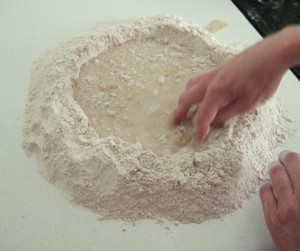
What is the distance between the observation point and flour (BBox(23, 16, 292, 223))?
0.70m

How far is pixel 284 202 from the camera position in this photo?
26.4 inches

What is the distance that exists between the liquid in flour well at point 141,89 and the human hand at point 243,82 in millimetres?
109

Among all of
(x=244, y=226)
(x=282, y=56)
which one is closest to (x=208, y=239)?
(x=244, y=226)

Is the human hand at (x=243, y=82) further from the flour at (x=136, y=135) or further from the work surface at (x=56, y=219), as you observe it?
the work surface at (x=56, y=219)

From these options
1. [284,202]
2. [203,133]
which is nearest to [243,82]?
[203,133]

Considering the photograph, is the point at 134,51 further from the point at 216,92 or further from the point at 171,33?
the point at 216,92

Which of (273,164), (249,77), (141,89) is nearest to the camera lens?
(249,77)

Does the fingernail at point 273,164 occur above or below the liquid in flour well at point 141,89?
below

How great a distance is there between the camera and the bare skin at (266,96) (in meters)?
0.62

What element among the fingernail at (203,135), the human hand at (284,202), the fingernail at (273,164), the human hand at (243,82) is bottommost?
the human hand at (284,202)

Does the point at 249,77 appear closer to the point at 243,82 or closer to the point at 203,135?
the point at 243,82

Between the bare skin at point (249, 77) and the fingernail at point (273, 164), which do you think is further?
the fingernail at point (273, 164)

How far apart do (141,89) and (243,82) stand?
28cm

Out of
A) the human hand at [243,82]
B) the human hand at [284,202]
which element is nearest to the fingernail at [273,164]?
the human hand at [284,202]
